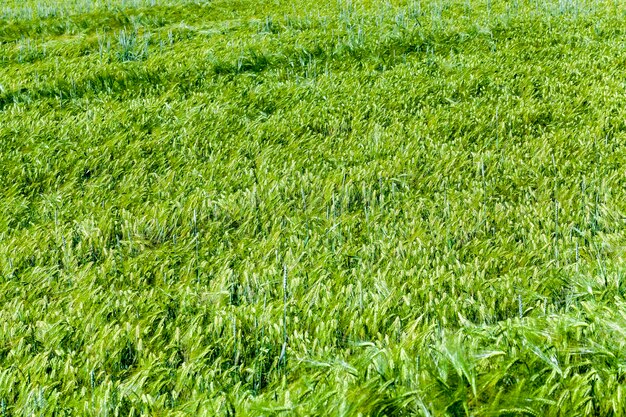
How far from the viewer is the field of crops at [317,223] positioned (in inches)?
116

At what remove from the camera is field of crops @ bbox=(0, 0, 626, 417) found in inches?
116

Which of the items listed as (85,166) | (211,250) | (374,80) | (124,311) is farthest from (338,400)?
(374,80)

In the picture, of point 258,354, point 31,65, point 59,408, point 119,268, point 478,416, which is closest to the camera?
point 478,416

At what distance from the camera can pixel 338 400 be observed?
8.43 feet

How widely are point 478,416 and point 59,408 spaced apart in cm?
177

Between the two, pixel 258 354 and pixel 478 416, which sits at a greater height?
pixel 478 416

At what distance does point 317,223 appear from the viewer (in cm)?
485

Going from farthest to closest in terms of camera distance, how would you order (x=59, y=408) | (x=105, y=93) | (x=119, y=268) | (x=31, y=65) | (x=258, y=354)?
1. (x=31, y=65)
2. (x=105, y=93)
3. (x=119, y=268)
4. (x=258, y=354)
5. (x=59, y=408)

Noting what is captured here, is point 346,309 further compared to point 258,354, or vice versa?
point 346,309

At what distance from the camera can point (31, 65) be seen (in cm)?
832

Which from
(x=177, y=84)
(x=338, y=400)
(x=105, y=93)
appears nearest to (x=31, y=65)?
(x=105, y=93)

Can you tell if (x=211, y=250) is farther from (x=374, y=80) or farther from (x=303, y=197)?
(x=374, y=80)

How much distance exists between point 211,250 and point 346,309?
1240 mm

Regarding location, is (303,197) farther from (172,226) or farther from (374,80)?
(374,80)
